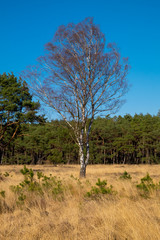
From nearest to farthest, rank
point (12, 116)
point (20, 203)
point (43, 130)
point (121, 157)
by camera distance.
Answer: point (20, 203) < point (12, 116) < point (43, 130) < point (121, 157)

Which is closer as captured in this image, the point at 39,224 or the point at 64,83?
the point at 39,224

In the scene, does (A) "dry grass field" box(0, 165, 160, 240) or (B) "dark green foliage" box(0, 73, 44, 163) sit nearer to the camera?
(A) "dry grass field" box(0, 165, 160, 240)

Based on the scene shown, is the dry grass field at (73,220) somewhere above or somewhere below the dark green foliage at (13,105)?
below

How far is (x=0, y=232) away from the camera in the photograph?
10.6 feet

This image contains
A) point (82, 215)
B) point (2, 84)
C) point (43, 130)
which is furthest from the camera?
A: point (43, 130)

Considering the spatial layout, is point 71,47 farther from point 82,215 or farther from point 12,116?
point 82,215

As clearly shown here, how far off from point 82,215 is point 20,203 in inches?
68.5

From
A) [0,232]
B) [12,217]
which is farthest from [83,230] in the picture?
[12,217]

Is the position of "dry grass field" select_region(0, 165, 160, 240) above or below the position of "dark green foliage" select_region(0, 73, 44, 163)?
below

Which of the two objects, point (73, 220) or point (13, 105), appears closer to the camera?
point (73, 220)

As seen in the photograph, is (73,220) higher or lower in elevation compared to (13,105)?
lower

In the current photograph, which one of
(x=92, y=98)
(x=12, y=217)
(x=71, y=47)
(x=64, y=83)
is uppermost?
(x=71, y=47)

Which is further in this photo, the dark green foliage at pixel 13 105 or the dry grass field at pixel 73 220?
the dark green foliage at pixel 13 105

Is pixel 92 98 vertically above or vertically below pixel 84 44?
below
